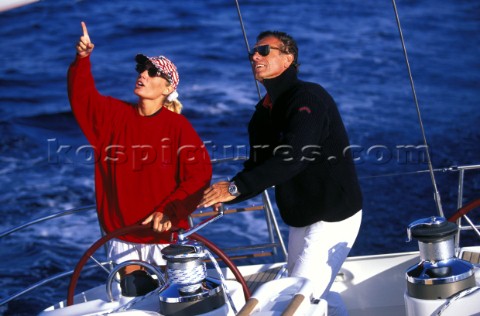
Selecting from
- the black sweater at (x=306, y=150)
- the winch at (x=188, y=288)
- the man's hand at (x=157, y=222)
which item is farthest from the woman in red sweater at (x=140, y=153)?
the winch at (x=188, y=288)

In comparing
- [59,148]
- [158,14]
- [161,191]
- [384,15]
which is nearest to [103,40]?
[158,14]

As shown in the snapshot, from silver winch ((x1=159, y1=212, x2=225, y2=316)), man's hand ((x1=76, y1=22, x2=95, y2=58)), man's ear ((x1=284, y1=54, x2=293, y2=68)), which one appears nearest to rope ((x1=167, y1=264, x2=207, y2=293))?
silver winch ((x1=159, y1=212, x2=225, y2=316))

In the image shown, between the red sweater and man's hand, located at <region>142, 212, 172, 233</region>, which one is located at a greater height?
the red sweater

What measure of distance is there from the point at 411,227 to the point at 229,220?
8.29 meters

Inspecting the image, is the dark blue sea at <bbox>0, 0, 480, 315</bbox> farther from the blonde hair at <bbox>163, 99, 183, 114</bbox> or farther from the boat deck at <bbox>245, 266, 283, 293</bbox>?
the blonde hair at <bbox>163, 99, 183, 114</bbox>

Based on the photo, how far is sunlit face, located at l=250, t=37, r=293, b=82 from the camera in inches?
86.8

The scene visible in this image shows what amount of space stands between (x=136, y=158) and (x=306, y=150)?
0.57 metres

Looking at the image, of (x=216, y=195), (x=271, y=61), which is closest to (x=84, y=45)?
(x=271, y=61)

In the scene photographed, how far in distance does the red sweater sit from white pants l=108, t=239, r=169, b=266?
0.07ft

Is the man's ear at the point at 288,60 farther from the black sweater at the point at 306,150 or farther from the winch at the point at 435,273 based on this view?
the winch at the point at 435,273

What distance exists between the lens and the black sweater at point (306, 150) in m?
2.04

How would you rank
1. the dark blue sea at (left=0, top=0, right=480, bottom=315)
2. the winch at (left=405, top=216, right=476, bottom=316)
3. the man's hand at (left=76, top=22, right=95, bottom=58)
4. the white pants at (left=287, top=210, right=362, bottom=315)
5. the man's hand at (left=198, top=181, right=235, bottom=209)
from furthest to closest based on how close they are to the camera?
the dark blue sea at (left=0, top=0, right=480, bottom=315) < the man's hand at (left=76, top=22, right=95, bottom=58) < the white pants at (left=287, top=210, right=362, bottom=315) < the man's hand at (left=198, top=181, right=235, bottom=209) < the winch at (left=405, top=216, right=476, bottom=316)

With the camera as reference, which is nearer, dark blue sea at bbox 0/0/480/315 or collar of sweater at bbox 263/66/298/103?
collar of sweater at bbox 263/66/298/103

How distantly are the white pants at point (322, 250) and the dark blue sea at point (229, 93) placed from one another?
22.4 feet
